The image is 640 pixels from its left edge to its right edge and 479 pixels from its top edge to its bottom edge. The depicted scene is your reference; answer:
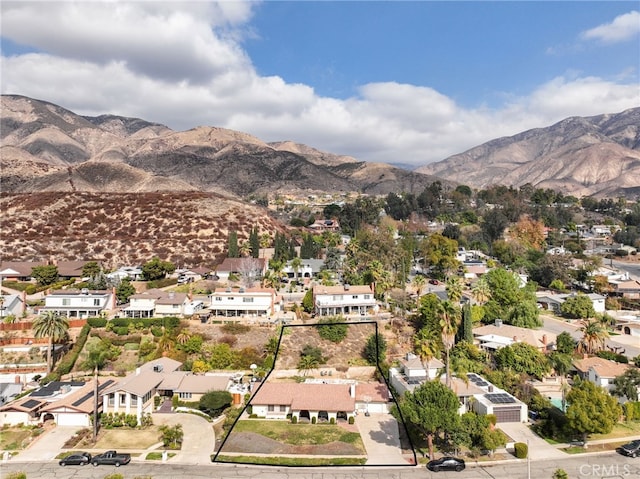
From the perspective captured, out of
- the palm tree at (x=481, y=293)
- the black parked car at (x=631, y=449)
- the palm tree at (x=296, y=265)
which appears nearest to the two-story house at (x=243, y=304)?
the palm tree at (x=296, y=265)

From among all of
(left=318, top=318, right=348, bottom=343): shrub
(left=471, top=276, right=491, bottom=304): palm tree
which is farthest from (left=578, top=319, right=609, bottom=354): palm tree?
(left=318, top=318, right=348, bottom=343): shrub

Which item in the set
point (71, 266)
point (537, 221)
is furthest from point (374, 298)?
point (537, 221)

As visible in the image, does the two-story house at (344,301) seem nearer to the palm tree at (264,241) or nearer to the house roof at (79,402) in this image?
the house roof at (79,402)

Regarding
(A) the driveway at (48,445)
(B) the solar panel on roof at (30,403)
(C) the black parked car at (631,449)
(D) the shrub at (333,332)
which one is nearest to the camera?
(C) the black parked car at (631,449)

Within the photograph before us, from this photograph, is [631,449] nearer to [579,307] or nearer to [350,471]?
[350,471]

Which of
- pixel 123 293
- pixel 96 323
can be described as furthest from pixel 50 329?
pixel 123 293
